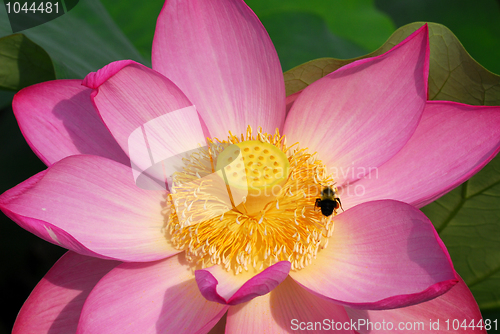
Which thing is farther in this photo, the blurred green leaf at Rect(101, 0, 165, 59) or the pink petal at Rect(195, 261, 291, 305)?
the blurred green leaf at Rect(101, 0, 165, 59)

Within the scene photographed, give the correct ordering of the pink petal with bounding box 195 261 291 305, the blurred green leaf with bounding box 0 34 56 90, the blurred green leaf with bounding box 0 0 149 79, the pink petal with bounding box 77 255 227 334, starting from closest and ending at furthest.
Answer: the pink petal with bounding box 195 261 291 305 → the pink petal with bounding box 77 255 227 334 → the blurred green leaf with bounding box 0 34 56 90 → the blurred green leaf with bounding box 0 0 149 79

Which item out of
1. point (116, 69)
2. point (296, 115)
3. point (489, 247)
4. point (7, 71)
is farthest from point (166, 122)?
point (489, 247)

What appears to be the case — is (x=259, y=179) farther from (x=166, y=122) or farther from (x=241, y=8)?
(x=241, y=8)

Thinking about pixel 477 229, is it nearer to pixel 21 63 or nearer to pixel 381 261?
pixel 381 261

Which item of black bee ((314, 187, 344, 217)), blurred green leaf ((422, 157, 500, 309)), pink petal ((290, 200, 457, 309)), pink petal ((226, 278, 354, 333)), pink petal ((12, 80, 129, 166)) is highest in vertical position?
pink petal ((12, 80, 129, 166))

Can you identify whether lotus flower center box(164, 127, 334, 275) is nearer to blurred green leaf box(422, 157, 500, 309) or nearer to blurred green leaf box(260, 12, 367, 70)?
blurred green leaf box(422, 157, 500, 309)

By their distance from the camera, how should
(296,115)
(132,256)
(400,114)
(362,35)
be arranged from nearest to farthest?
(132,256) → (400,114) → (296,115) → (362,35)

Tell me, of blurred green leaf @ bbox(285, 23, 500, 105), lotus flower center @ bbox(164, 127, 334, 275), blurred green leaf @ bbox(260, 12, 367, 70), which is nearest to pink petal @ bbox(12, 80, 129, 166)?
lotus flower center @ bbox(164, 127, 334, 275)
